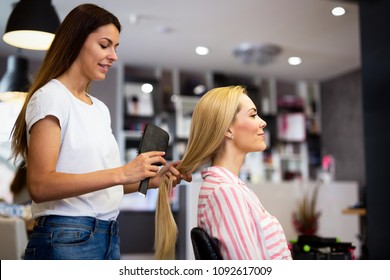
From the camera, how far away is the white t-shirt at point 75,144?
1484 mm

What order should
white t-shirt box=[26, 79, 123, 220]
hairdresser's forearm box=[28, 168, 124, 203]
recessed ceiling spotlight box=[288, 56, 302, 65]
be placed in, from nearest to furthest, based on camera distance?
hairdresser's forearm box=[28, 168, 124, 203]
white t-shirt box=[26, 79, 123, 220]
recessed ceiling spotlight box=[288, 56, 302, 65]

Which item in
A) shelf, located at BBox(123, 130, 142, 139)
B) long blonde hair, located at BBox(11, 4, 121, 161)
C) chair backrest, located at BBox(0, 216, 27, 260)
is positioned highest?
shelf, located at BBox(123, 130, 142, 139)

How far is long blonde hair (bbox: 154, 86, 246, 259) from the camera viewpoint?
67.1 inches

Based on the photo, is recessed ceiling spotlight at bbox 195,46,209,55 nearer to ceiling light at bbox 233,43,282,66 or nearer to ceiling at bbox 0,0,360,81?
ceiling at bbox 0,0,360,81

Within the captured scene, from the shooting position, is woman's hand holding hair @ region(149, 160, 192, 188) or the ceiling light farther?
the ceiling light

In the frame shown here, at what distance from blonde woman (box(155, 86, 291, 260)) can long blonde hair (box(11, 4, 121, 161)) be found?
0.47m

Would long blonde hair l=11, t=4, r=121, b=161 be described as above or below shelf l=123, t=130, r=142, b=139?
below

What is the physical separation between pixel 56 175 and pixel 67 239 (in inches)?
9.0

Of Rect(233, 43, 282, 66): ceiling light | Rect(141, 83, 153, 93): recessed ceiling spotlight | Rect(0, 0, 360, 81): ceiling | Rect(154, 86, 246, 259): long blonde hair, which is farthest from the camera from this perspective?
Rect(141, 83, 153, 93): recessed ceiling spotlight

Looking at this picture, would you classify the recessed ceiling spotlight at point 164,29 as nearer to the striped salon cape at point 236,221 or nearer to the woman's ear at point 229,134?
the woman's ear at point 229,134

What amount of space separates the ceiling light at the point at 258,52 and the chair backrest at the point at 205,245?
3.45 metres

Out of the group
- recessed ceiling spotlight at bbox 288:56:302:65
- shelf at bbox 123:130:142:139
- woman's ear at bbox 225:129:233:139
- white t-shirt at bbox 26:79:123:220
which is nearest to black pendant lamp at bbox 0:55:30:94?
white t-shirt at bbox 26:79:123:220

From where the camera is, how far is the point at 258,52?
5.00 metres

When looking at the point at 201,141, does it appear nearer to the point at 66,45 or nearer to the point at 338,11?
the point at 66,45
